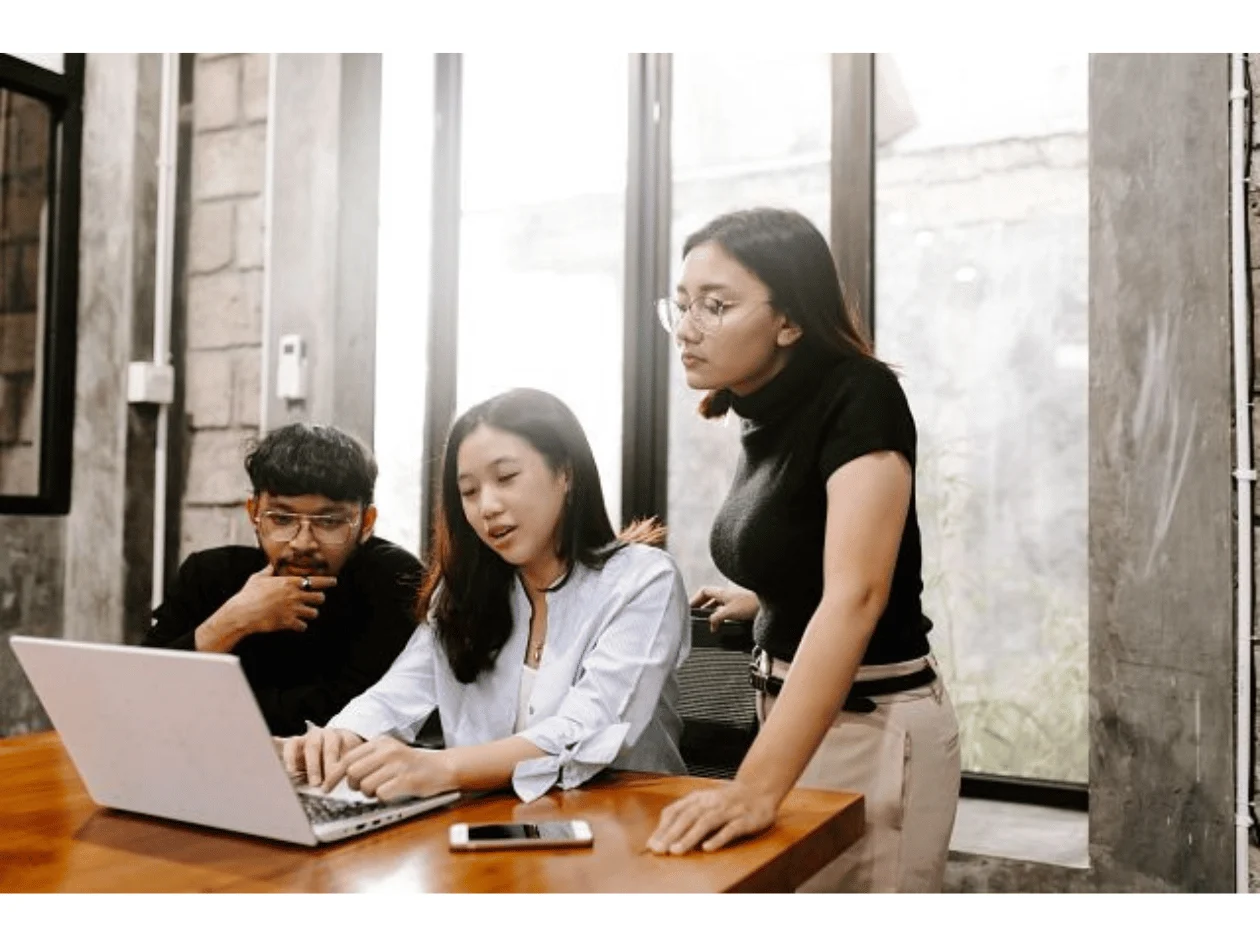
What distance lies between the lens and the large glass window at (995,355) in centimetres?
279

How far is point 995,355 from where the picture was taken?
9.36ft

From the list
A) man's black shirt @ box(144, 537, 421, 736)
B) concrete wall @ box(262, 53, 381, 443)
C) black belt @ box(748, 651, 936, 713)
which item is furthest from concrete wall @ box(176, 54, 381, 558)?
black belt @ box(748, 651, 936, 713)

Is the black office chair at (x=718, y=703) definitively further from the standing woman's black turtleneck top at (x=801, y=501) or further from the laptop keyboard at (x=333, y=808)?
the laptop keyboard at (x=333, y=808)

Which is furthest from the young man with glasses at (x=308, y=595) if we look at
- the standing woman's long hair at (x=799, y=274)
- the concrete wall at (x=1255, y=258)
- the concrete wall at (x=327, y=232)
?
the concrete wall at (x=1255, y=258)

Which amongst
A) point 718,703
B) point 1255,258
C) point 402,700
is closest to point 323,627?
point 402,700

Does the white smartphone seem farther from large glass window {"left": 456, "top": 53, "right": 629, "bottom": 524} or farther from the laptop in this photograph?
large glass window {"left": 456, "top": 53, "right": 629, "bottom": 524}

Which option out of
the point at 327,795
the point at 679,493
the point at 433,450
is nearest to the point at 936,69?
the point at 679,493

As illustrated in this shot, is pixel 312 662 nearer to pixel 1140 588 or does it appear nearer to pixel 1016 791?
pixel 1140 588

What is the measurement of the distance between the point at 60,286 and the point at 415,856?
212cm

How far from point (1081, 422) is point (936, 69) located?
958 mm

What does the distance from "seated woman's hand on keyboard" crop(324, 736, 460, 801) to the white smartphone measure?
0.43 feet

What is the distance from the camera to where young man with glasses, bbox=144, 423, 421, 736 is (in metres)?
1.88

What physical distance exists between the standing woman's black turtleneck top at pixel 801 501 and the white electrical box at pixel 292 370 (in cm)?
137

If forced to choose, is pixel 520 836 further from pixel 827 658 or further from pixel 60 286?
pixel 60 286
